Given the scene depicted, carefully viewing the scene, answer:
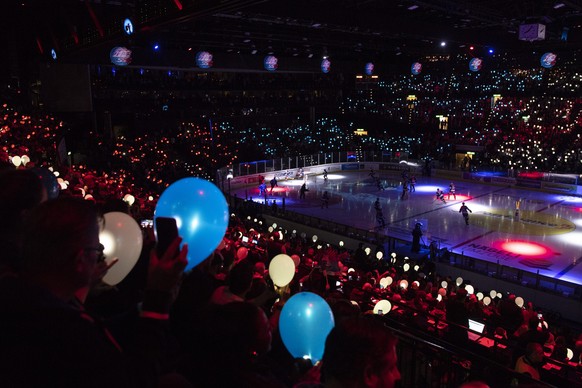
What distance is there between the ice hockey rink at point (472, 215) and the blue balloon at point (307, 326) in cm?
1323

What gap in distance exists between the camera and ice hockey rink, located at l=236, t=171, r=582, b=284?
15844 millimetres

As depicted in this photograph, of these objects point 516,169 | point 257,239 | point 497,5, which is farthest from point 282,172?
point 257,239

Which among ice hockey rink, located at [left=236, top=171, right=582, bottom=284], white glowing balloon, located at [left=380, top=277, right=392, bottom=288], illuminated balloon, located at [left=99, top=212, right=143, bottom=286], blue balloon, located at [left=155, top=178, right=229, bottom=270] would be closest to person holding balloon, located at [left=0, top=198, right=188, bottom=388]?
blue balloon, located at [left=155, top=178, right=229, bottom=270]

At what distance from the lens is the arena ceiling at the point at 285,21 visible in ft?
36.7

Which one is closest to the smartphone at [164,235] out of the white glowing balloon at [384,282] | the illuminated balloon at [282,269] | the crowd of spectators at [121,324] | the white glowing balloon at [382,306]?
the crowd of spectators at [121,324]

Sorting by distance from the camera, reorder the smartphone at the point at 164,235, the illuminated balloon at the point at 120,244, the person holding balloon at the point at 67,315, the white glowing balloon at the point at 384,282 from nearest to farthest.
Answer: the person holding balloon at the point at 67,315 → the smartphone at the point at 164,235 → the illuminated balloon at the point at 120,244 → the white glowing balloon at the point at 384,282

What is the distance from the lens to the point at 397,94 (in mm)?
41719

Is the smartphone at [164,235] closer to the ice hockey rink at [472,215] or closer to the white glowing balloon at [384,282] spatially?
the white glowing balloon at [384,282]

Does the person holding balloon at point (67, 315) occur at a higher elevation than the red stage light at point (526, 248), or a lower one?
higher

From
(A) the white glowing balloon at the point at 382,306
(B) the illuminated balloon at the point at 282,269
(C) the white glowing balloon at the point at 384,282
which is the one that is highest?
(B) the illuminated balloon at the point at 282,269

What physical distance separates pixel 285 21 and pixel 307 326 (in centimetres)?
1452

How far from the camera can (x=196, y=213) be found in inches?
97.0

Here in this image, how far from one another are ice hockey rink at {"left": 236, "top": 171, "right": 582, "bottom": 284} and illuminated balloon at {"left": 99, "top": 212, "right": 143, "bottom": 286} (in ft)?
46.2

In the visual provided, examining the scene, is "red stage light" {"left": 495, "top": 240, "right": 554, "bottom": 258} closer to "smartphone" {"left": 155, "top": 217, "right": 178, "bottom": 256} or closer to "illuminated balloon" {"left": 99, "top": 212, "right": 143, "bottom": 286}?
"illuminated balloon" {"left": 99, "top": 212, "right": 143, "bottom": 286}
